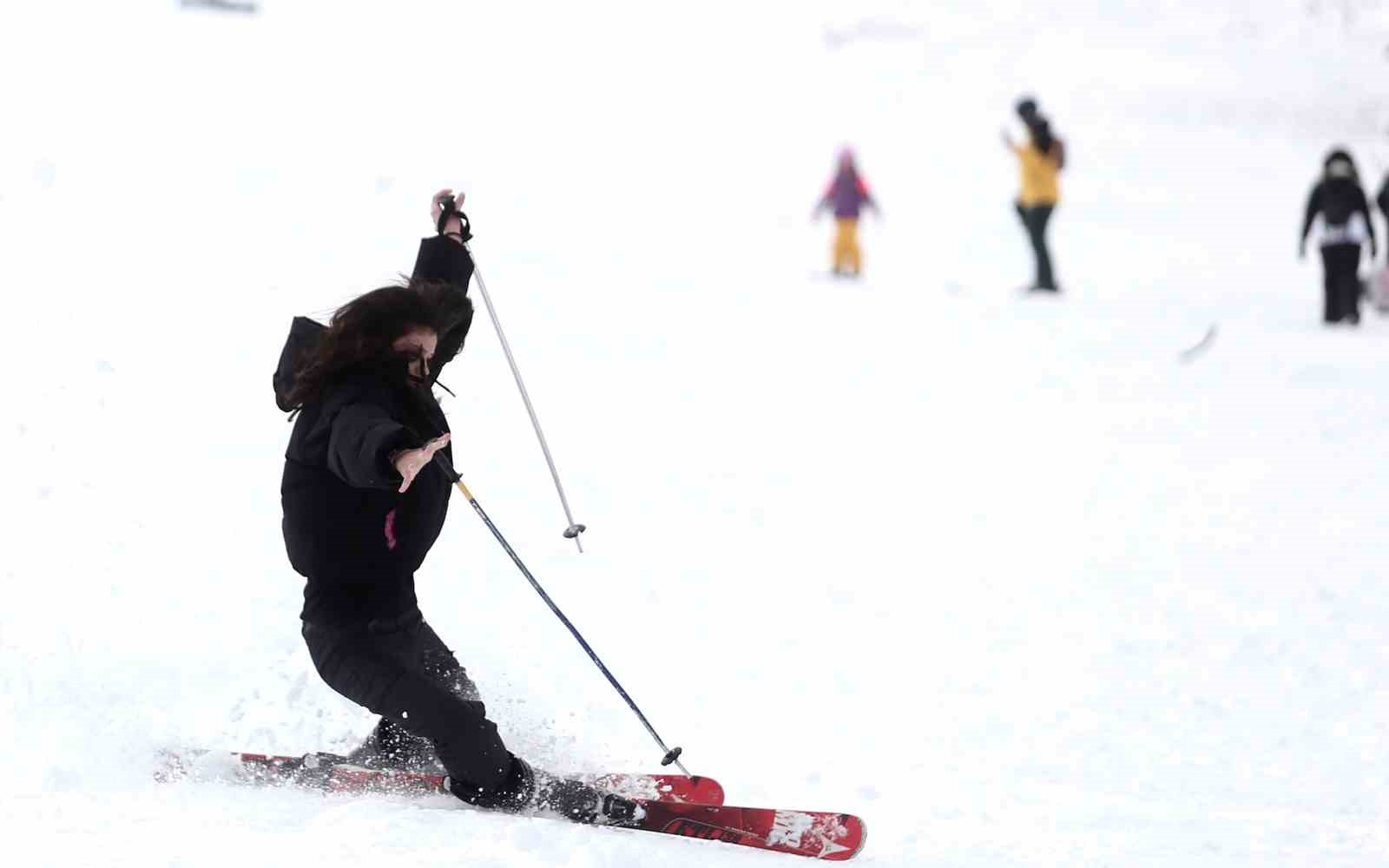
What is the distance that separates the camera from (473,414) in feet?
27.9

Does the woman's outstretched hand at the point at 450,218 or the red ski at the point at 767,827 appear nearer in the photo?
the red ski at the point at 767,827

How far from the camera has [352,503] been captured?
11.9ft

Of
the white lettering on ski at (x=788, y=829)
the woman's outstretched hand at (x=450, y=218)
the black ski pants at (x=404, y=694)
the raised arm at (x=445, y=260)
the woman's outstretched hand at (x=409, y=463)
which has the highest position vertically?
the woman's outstretched hand at (x=450, y=218)

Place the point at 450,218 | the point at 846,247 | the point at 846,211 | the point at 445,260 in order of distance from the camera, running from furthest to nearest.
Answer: the point at 846,247
the point at 846,211
the point at 450,218
the point at 445,260

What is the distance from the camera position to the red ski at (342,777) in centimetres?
412

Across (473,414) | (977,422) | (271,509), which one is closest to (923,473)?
(977,422)

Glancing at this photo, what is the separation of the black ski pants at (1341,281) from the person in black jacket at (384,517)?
10818mm

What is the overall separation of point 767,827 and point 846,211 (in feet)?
38.8

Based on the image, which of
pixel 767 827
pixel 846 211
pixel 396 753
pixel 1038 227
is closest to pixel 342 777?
pixel 396 753

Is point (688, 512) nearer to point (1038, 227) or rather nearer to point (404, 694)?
point (404, 694)

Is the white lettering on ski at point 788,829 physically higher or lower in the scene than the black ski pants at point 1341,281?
lower

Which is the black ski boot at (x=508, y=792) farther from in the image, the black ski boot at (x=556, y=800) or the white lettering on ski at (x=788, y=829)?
the white lettering on ski at (x=788, y=829)

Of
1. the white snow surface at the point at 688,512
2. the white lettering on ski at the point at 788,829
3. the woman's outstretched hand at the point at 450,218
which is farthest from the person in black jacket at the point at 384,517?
the woman's outstretched hand at the point at 450,218

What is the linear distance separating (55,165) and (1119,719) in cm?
916
